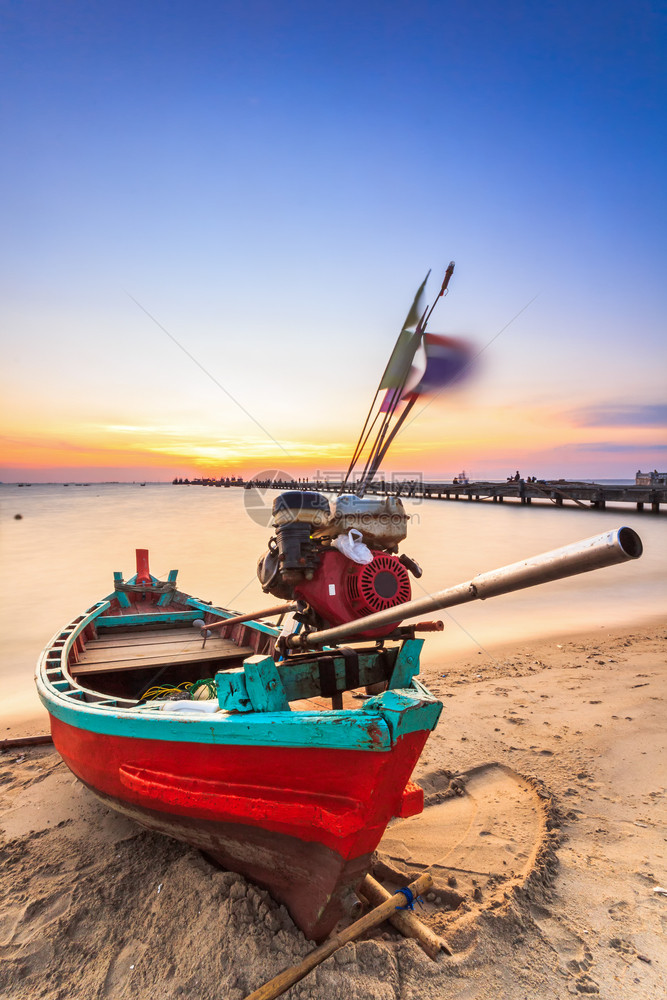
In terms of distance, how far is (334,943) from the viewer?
310 cm

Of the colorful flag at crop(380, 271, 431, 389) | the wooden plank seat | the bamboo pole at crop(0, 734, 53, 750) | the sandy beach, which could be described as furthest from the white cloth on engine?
the bamboo pole at crop(0, 734, 53, 750)

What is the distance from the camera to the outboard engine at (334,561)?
12.2 feet

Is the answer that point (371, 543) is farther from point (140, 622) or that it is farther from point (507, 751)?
point (140, 622)

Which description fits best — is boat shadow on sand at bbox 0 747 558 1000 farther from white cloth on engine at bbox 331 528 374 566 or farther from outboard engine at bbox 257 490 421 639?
Answer: white cloth on engine at bbox 331 528 374 566

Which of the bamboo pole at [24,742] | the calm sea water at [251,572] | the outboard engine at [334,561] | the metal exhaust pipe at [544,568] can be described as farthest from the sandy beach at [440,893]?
the calm sea water at [251,572]

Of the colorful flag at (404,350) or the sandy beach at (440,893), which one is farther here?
the colorful flag at (404,350)

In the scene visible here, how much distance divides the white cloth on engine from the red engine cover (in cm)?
5

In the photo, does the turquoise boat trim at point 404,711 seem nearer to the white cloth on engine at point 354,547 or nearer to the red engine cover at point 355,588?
the red engine cover at point 355,588

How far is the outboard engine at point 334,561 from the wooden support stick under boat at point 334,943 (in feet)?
5.53

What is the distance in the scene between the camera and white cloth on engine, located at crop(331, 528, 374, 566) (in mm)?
3730

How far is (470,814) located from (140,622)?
5450 mm

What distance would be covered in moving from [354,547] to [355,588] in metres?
0.30

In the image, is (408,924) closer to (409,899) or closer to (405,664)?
(409,899)

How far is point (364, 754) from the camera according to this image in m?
2.87
